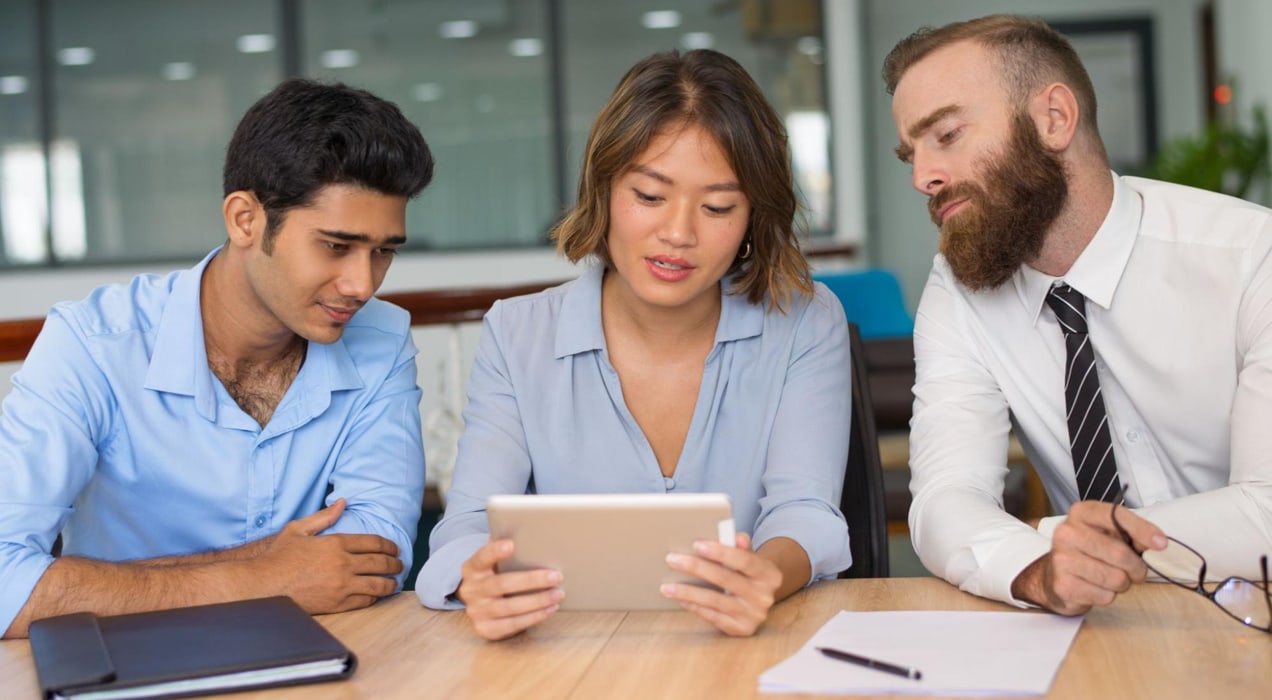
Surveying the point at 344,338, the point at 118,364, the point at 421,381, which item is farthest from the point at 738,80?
the point at 421,381

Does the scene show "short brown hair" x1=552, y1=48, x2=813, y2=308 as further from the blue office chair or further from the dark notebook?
the blue office chair

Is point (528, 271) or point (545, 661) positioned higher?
point (528, 271)

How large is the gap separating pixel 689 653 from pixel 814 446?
1.83 ft

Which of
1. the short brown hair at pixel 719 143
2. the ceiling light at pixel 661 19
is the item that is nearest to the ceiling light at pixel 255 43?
the ceiling light at pixel 661 19

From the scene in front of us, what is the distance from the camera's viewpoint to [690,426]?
1887 mm

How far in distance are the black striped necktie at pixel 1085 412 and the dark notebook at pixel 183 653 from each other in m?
1.14

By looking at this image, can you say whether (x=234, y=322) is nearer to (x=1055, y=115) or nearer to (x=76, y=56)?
(x=1055, y=115)

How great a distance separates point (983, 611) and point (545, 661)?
1.66 ft

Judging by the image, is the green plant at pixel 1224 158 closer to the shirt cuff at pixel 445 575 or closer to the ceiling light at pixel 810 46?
the ceiling light at pixel 810 46

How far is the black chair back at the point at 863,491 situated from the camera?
6.31ft

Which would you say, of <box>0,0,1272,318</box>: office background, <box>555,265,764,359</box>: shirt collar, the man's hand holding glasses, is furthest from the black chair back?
<box>0,0,1272,318</box>: office background

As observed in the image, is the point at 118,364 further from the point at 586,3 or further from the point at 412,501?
the point at 586,3

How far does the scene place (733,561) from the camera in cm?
136

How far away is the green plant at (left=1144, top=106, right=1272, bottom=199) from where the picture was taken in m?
6.70
